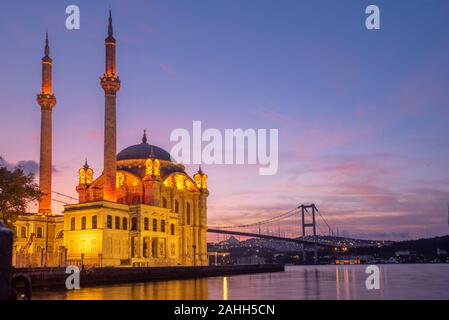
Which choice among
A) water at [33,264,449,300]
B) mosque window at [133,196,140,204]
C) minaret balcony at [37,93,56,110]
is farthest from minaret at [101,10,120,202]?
water at [33,264,449,300]

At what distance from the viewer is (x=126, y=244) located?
63312mm

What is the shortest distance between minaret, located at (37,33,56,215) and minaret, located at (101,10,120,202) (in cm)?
1060

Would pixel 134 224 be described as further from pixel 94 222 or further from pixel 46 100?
pixel 46 100

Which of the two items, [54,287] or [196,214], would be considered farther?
[196,214]

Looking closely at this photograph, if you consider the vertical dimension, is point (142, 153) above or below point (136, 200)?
above

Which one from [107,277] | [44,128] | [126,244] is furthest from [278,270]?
[107,277]

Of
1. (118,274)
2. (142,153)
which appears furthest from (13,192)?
(142,153)

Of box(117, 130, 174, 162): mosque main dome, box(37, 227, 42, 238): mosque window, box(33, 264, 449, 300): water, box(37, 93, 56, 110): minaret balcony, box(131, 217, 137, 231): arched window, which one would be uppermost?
box(37, 93, 56, 110): minaret balcony

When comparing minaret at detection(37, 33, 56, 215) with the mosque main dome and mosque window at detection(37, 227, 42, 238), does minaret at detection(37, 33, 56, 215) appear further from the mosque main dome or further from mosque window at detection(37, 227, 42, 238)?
the mosque main dome

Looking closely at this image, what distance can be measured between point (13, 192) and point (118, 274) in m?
11.7

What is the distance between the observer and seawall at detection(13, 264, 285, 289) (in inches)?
1470

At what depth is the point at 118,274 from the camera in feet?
157
